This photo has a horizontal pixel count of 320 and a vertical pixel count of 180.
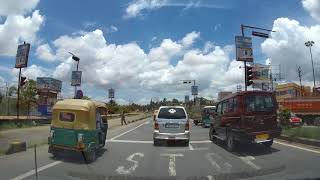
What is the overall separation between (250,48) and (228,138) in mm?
11813

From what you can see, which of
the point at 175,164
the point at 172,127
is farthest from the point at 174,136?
the point at 175,164

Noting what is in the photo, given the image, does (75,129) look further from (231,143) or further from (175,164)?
(231,143)

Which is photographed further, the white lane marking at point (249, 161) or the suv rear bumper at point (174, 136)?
the suv rear bumper at point (174, 136)

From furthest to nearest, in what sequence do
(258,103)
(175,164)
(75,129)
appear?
1. (258,103)
2. (75,129)
3. (175,164)

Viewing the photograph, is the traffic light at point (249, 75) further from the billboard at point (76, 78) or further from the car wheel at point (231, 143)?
the billboard at point (76, 78)

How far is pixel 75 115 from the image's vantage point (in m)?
15.3

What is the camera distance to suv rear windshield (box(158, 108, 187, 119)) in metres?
21.8

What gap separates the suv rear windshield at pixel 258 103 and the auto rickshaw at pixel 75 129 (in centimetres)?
586

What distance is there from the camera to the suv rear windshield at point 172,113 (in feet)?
71.5

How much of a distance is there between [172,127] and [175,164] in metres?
7.36

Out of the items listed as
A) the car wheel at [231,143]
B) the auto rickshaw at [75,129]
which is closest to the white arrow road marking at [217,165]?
the car wheel at [231,143]

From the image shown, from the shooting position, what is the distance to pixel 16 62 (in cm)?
3644

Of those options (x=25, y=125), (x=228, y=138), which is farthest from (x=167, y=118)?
(x=25, y=125)

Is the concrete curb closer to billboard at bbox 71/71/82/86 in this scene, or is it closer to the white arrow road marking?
the white arrow road marking
